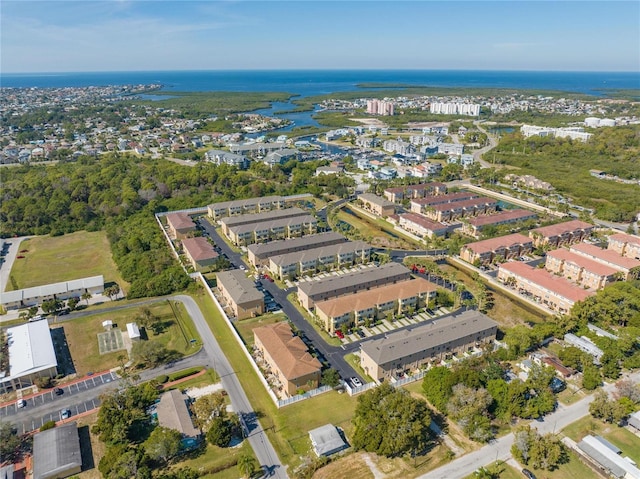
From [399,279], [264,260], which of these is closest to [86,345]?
[264,260]

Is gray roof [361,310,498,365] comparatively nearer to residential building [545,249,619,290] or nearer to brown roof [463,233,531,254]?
brown roof [463,233,531,254]

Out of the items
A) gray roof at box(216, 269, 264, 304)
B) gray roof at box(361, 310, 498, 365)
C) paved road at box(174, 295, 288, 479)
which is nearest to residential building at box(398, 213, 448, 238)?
gray roof at box(361, 310, 498, 365)

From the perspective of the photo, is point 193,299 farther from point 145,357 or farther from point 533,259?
point 533,259

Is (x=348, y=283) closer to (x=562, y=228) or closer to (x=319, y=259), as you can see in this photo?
(x=319, y=259)

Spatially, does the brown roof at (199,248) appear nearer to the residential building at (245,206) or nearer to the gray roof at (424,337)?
the residential building at (245,206)

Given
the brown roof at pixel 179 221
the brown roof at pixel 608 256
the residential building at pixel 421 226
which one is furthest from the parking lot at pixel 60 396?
the brown roof at pixel 608 256

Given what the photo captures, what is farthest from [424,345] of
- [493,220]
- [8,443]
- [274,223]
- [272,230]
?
[493,220]

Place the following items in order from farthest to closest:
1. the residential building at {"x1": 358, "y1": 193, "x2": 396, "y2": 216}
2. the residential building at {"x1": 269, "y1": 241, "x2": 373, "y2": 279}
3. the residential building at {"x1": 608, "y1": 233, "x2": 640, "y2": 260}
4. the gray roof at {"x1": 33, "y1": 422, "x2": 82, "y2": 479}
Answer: the residential building at {"x1": 358, "y1": 193, "x2": 396, "y2": 216} < the residential building at {"x1": 608, "y1": 233, "x2": 640, "y2": 260} < the residential building at {"x1": 269, "y1": 241, "x2": 373, "y2": 279} < the gray roof at {"x1": 33, "y1": 422, "x2": 82, "y2": 479}
